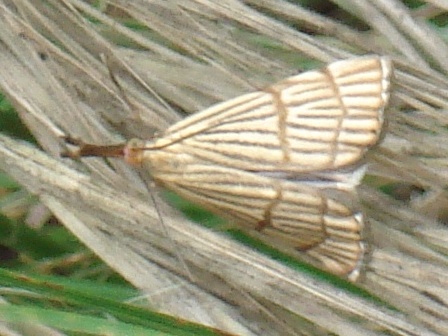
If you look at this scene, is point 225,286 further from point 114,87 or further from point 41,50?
point 41,50

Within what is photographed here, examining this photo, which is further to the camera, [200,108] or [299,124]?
[200,108]

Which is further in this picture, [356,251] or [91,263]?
[91,263]

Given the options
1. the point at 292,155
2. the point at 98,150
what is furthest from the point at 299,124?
the point at 98,150

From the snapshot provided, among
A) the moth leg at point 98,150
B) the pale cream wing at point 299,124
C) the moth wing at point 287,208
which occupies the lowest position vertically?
the moth wing at point 287,208

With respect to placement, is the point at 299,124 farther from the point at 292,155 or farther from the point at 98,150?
the point at 98,150

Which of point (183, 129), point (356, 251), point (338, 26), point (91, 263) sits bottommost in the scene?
point (91, 263)

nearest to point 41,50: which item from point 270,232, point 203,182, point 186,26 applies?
point 186,26
